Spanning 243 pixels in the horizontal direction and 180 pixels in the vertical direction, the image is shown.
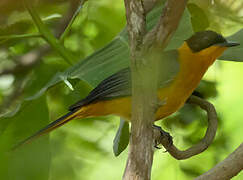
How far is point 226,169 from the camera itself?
3.42 ft

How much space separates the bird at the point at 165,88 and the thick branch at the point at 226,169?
1.25 ft

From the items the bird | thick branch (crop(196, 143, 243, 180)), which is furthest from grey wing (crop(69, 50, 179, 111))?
thick branch (crop(196, 143, 243, 180))

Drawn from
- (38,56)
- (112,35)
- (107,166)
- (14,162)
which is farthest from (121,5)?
(14,162)

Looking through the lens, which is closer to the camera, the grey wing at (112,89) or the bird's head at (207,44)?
the grey wing at (112,89)

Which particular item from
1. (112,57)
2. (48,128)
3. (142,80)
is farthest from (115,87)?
(142,80)

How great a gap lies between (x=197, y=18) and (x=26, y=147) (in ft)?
2.09

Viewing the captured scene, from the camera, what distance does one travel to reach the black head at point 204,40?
1.67 metres

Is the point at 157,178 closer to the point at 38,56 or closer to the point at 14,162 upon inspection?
the point at 14,162

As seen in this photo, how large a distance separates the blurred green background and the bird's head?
0.05 m

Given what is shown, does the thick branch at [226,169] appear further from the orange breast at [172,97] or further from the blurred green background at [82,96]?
the orange breast at [172,97]

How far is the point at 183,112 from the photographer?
1.73 m

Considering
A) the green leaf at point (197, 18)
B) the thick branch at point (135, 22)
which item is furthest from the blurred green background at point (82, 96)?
the thick branch at point (135, 22)

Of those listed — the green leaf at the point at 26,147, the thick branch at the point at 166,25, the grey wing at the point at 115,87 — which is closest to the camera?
the thick branch at the point at 166,25

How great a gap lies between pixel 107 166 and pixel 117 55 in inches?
17.3
